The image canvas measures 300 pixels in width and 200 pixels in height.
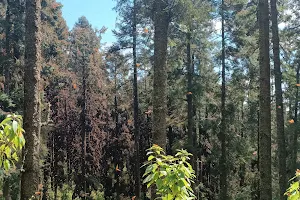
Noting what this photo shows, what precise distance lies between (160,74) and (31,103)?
2.15 m

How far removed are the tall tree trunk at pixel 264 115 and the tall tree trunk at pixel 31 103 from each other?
13.2 ft

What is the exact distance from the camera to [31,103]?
15.9 ft

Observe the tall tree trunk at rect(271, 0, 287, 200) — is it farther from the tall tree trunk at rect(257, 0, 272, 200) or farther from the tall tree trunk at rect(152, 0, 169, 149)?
the tall tree trunk at rect(152, 0, 169, 149)

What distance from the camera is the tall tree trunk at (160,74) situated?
5434 mm

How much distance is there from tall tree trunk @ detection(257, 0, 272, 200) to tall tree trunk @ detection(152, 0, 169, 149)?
2.00 meters

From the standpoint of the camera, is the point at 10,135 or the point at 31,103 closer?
the point at 10,135

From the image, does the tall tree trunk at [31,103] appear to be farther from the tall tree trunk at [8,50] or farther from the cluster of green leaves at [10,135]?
the tall tree trunk at [8,50]

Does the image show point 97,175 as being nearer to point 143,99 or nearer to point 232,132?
point 143,99

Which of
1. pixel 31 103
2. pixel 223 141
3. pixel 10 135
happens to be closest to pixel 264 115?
pixel 31 103

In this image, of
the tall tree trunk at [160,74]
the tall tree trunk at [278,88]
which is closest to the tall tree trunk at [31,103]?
the tall tree trunk at [160,74]

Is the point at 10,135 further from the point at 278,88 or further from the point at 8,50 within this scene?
the point at 8,50

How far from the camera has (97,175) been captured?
87.9ft

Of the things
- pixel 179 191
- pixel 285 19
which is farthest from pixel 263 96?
pixel 285 19

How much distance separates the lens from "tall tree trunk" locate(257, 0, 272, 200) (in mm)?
5957
